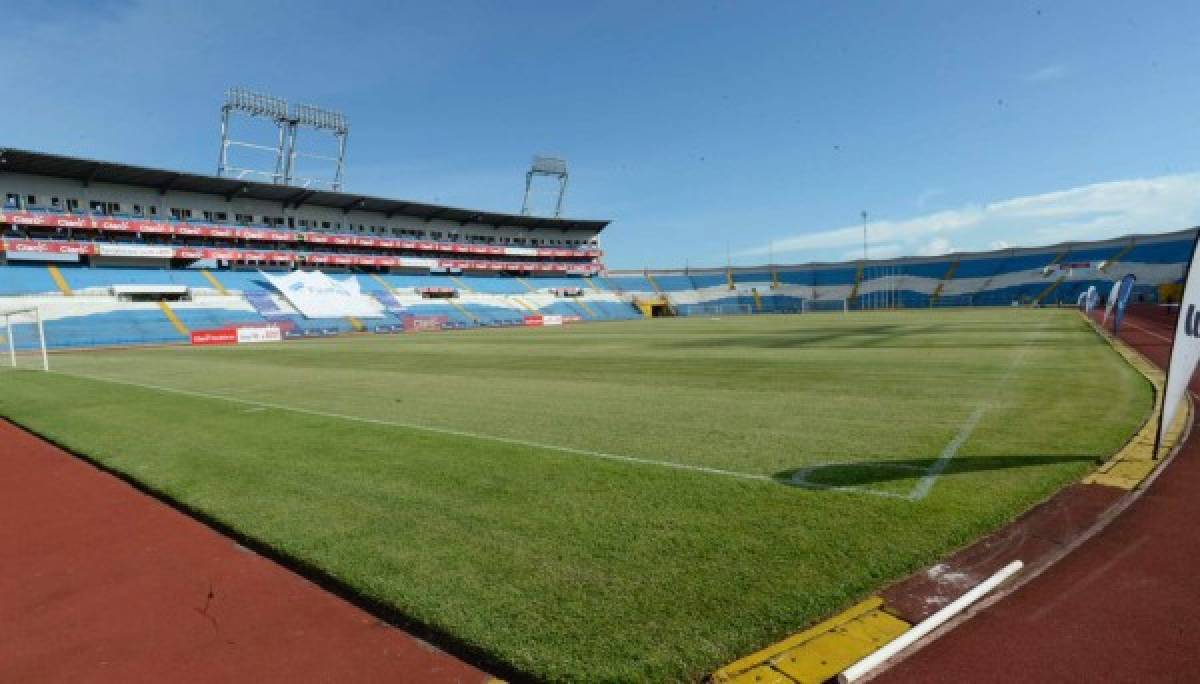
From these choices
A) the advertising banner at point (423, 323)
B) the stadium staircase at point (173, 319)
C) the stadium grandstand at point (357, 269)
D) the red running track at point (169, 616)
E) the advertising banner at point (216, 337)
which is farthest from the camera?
→ the advertising banner at point (423, 323)

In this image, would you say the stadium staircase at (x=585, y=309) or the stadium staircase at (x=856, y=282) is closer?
the stadium staircase at (x=585, y=309)

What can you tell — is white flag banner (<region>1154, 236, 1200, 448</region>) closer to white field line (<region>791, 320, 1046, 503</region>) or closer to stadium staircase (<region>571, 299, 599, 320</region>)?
white field line (<region>791, 320, 1046, 503</region>)

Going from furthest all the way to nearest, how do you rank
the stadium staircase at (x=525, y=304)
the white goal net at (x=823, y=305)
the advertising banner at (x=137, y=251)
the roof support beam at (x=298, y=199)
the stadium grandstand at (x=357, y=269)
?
the white goal net at (x=823, y=305), the stadium staircase at (x=525, y=304), the roof support beam at (x=298, y=199), the advertising banner at (x=137, y=251), the stadium grandstand at (x=357, y=269)

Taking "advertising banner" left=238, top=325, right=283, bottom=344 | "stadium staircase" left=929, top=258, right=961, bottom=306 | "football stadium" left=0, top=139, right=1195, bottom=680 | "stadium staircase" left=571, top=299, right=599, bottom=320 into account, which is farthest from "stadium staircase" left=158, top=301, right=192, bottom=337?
"stadium staircase" left=929, top=258, right=961, bottom=306

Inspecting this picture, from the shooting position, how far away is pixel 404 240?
75.8 m

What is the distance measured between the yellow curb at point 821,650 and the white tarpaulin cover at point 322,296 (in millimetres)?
60214

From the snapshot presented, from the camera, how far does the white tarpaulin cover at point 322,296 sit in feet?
189

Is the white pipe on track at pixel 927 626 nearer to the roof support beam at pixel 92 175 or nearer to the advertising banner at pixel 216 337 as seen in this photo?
the advertising banner at pixel 216 337

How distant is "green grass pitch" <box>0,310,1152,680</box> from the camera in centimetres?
341

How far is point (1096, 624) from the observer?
10.6 ft

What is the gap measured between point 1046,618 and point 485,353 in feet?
73.8

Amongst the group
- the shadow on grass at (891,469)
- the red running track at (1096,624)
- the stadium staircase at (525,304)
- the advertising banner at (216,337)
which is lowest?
the advertising banner at (216,337)

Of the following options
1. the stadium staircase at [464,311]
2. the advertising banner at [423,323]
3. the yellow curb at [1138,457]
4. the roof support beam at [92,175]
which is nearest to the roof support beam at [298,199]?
the roof support beam at [92,175]

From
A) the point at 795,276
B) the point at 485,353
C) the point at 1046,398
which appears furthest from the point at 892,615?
the point at 795,276
